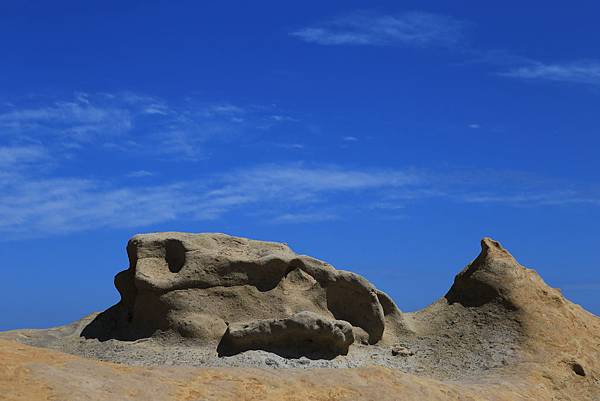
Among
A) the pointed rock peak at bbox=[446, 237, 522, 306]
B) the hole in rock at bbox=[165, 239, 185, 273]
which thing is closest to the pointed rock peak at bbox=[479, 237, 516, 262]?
the pointed rock peak at bbox=[446, 237, 522, 306]

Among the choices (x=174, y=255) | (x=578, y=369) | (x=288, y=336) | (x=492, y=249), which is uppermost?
(x=492, y=249)

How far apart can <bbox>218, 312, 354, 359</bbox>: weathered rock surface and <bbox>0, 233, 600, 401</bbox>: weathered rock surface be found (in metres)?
0.03

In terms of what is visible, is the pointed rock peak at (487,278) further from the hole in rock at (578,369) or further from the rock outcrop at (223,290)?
the rock outcrop at (223,290)

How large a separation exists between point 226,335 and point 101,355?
2.90 meters

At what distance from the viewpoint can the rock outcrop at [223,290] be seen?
18453 millimetres

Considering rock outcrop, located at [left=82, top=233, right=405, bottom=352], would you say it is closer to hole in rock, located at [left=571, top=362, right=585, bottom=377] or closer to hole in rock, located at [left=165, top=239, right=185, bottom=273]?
hole in rock, located at [left=165, top=239, right=185, bottom=273]

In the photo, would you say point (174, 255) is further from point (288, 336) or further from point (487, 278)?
point (487, 278)

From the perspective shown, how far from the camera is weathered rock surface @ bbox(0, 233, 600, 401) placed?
1700 cm

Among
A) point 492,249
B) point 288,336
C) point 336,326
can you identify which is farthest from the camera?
point 492,249

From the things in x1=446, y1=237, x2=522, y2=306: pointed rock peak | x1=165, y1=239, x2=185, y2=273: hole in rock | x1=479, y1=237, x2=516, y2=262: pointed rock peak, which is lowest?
x1=165, y1=239, x2=185, y2=273: hole in rock

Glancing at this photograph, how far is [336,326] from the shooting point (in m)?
17.5

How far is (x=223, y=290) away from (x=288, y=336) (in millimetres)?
2317

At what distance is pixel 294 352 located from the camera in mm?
17188

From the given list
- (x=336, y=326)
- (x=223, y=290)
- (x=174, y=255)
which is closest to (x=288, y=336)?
(x=336, y=326)
